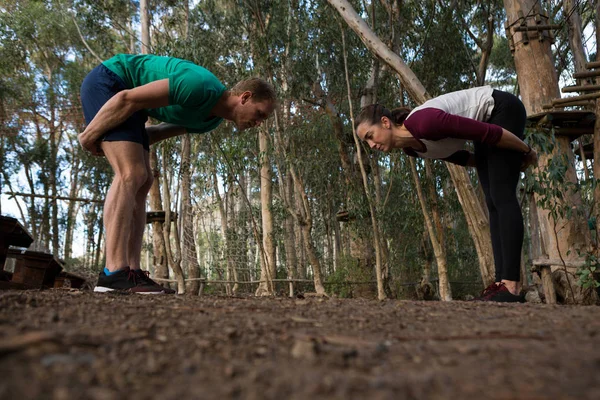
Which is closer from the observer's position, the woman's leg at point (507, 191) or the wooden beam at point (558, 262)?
the woman's leg at point (507, 191)

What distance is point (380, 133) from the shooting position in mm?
2553

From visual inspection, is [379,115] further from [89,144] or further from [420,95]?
[420,95]

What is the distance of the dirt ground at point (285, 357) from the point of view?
679mm

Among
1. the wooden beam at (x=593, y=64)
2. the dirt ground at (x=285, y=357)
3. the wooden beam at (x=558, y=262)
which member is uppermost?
the wooden beam at (x=593, y=64)

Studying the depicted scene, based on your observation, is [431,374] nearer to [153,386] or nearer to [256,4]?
[153,386]

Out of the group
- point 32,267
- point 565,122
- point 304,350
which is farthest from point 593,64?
point 32,267

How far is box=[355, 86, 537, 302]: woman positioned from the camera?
2.28 m

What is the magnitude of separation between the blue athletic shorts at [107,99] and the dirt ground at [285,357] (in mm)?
1122

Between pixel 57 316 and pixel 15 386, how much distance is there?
612mm

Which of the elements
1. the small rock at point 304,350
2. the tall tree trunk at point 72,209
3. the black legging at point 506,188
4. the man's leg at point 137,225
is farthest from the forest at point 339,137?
the small rock at point 304,350

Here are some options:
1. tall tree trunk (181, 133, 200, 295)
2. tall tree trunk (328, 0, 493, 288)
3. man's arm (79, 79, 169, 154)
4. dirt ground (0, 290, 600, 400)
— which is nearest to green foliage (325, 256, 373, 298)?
tall tree trunk (181, 133, 200, 295)

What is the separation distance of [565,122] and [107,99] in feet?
11.3

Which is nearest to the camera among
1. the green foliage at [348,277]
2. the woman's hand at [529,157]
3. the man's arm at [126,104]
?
the man's arm at [126,104]

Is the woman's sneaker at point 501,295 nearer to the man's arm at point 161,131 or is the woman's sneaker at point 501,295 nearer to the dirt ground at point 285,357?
the dirt ground at point 285,357
